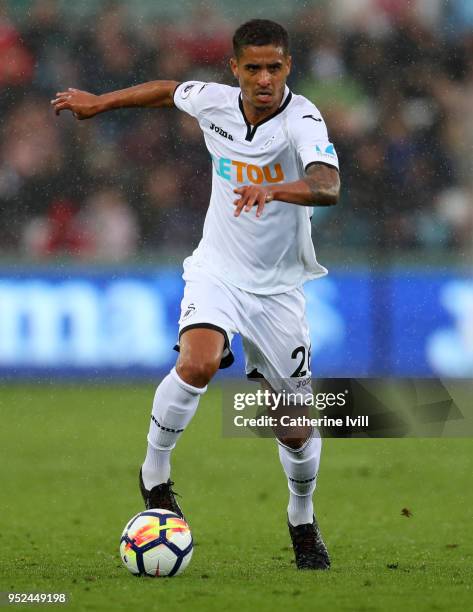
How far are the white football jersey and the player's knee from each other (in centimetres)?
53

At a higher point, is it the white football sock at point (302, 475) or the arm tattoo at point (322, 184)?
the arm tattoo at point (322, 184)

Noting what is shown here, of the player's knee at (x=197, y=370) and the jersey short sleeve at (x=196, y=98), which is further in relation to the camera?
the jersey short sleeve at (x=196, y=98)

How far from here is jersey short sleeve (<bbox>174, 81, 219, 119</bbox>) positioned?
5.77 m

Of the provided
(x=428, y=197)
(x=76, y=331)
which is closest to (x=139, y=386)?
(x=76, y=331)

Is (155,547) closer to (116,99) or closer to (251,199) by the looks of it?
(251,199)

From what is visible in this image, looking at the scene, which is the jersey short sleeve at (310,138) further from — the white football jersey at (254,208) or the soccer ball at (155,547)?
the soccer ball at (155,547)

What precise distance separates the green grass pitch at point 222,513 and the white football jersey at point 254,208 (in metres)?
1.19

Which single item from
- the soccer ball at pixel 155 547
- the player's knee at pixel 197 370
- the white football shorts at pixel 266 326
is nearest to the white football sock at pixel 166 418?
the player's knee at pixel 197 370

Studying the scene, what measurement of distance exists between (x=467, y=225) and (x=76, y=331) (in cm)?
369

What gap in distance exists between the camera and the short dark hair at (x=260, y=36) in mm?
5379

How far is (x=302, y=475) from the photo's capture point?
18.6 ft

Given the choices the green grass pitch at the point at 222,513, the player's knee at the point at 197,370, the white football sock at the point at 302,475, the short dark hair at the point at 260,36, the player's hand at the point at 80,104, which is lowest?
the green grass pitch at the point at 222,513

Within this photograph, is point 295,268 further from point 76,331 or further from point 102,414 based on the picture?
point 76,331

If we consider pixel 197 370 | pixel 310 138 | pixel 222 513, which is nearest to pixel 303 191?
pixel 310 138
